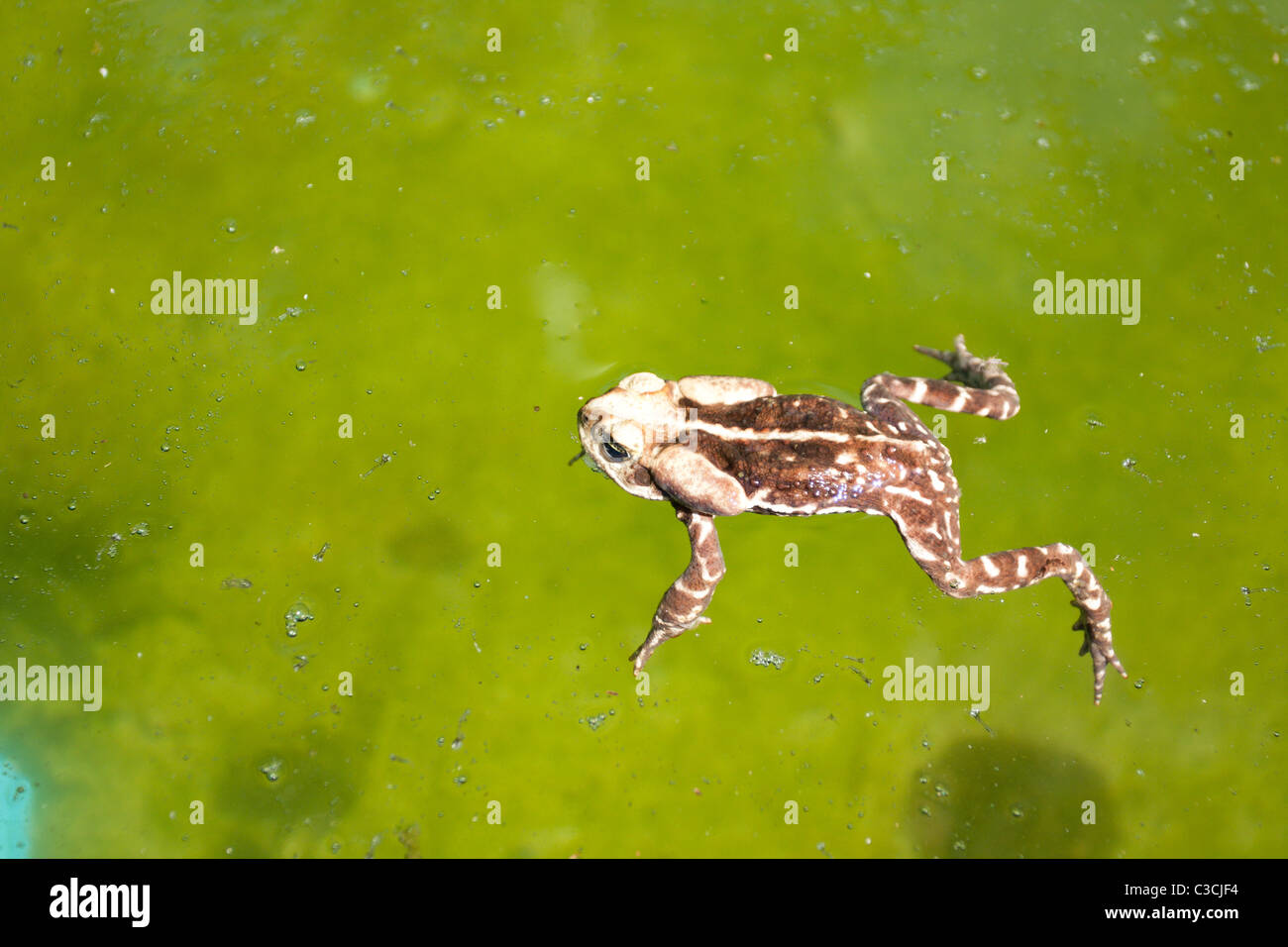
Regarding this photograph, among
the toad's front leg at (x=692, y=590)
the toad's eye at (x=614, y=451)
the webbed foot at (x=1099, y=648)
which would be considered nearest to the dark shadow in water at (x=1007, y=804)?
the webbed foot at (x=1099, y=648)

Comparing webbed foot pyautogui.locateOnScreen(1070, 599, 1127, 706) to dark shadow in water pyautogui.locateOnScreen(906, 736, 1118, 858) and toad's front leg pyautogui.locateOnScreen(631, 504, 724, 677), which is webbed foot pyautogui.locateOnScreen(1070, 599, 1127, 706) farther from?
toad's front leg pyautogui.locateOnScreen(631, 504, 724, 677)

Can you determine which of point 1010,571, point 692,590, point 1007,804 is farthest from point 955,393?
point 1007,804

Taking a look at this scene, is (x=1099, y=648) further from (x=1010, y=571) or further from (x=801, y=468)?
(x=801, y=468)

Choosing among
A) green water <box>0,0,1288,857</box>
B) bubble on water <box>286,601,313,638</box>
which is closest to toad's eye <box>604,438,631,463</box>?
green water <box>0,0,1288,857</box>

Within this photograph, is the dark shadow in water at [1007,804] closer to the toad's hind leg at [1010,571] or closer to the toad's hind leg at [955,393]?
the toad's hind leg at [1010,571]
